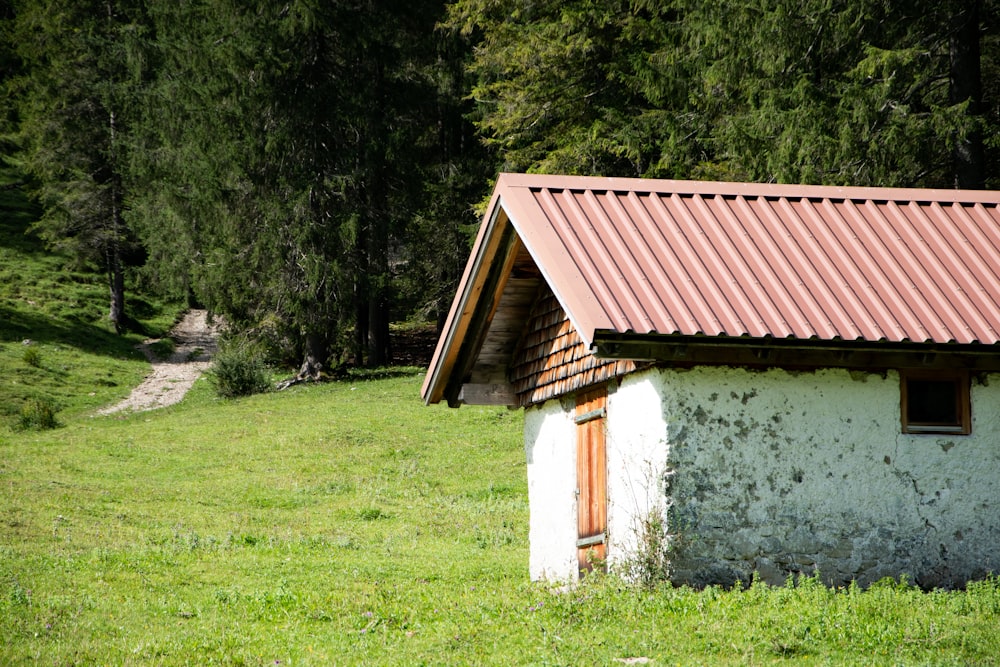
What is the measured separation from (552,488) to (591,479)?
1355 mm

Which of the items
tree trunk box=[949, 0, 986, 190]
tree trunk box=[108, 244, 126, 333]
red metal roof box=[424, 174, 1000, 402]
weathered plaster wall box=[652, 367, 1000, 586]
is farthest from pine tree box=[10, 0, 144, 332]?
weathered plaster wall box=[652, 367, 1000, 586]

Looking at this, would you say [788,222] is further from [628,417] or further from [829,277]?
[628,417]

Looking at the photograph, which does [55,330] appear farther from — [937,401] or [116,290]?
[937,401]

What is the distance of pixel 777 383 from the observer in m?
10.5

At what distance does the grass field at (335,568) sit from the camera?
29.4ft

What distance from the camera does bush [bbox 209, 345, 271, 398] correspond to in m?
36.6

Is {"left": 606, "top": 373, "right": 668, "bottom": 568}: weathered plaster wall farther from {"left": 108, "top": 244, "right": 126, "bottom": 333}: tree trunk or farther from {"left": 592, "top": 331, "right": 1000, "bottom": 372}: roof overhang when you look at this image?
{"left": 108, "top": 244, "right": 126, "bottom": 333}: tree trunk

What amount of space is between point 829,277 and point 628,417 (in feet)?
7.91

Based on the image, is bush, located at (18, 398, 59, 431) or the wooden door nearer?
the wooden door

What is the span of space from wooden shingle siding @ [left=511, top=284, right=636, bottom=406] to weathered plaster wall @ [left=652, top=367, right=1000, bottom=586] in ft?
3.76

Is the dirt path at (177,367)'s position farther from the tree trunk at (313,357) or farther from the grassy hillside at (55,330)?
the tree trunk at (313,357)

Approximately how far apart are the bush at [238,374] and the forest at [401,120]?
5.08 feet

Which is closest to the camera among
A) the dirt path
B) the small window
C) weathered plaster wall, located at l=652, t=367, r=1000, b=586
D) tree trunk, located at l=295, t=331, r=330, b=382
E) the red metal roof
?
the red metal roof

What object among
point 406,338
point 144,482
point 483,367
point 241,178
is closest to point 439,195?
point 241,178
